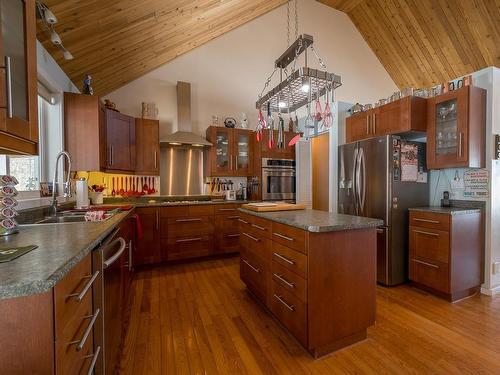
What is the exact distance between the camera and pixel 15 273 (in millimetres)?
685

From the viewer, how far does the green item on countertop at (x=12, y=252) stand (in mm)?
825

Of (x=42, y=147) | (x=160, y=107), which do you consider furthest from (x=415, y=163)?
(x=42, y=147)

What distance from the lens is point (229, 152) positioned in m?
4.05

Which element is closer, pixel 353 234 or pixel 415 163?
pixel 353 234

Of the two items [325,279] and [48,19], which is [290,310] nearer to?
[325,279]

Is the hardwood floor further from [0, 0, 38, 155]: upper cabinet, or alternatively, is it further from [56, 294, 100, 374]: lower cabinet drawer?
[0, 0, 38, 155]: upper cabinet

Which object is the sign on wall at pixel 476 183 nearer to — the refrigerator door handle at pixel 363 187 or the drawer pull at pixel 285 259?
the refrigerator door handle at pixel 363 187

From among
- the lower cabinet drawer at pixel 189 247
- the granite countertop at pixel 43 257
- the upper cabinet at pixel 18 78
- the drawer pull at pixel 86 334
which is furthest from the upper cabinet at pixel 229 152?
the drawer pull at pixel 86 334

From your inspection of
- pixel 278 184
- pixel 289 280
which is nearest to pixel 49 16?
pixel 289 280

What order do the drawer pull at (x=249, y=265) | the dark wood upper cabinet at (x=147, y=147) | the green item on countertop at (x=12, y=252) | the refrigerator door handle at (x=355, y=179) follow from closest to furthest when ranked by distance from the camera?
1. the green item on countertop at (x=12, y=252)
2. the drawer pull at (x=249, y=265)
3. the refrigerator door handle at (x=355, y=179)
4. the dark wood upper cabinet at (x=147, y=147)

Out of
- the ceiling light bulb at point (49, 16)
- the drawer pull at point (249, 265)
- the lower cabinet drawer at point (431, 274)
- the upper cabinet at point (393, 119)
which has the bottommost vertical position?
the lower cabinet drawer at point (431, 274)

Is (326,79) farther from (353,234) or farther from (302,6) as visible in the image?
(302,6)

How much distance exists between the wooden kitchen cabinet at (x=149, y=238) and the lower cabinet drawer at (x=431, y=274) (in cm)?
319

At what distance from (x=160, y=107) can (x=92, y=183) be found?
5.28ft
